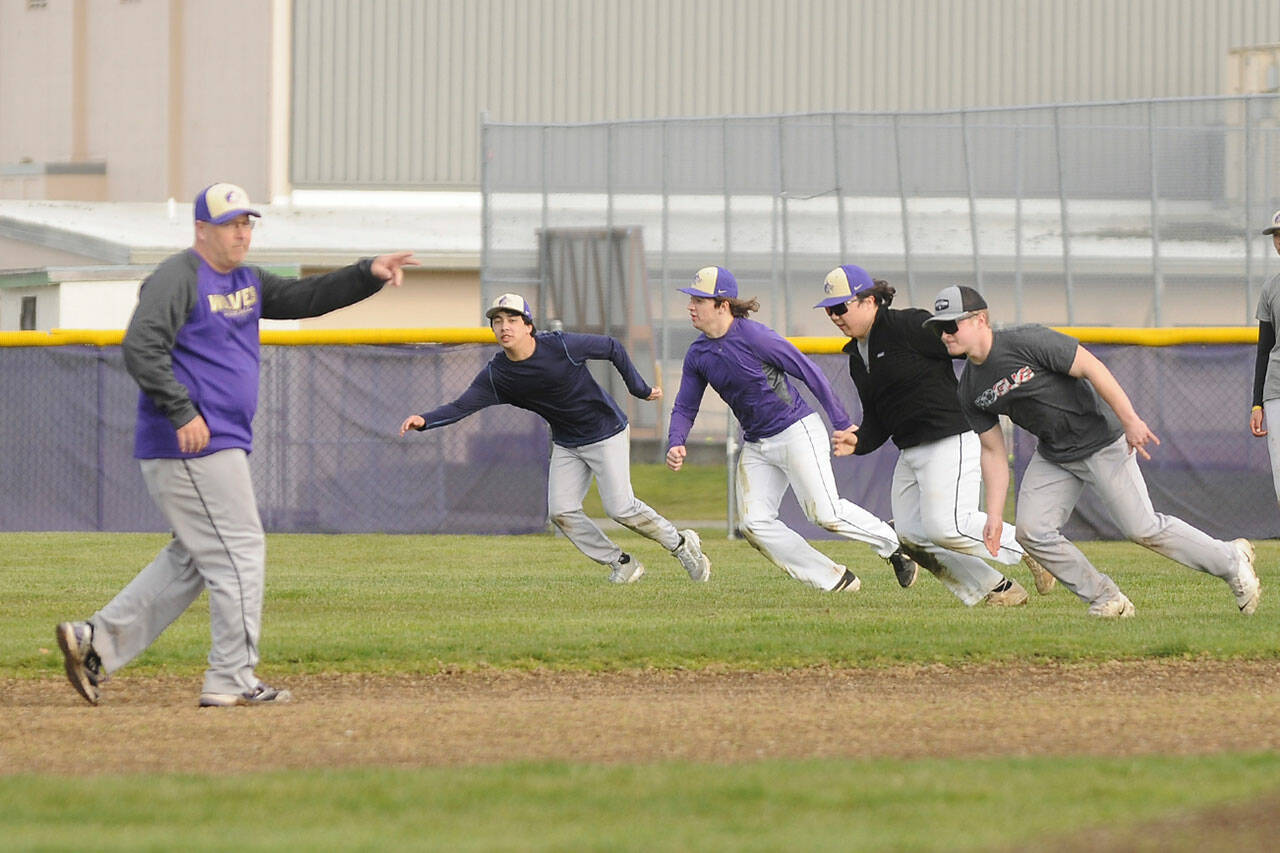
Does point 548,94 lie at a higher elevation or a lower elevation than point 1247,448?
higher

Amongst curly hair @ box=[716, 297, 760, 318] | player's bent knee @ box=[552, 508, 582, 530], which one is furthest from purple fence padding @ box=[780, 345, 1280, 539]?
curly hair @ box=[716, 297, 760, 318]

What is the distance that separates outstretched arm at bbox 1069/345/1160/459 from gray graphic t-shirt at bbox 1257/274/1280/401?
149 centimetres

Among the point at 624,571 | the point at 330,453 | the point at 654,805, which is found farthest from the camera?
the point at 330,453

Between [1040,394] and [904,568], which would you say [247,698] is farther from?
[904,568]

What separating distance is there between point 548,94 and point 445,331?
17.0 metres

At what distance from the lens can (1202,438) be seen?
15031 millimetres

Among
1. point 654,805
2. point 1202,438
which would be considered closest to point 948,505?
point 654,805

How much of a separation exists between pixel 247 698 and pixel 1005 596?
4.58m

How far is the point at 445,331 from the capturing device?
52.6ft

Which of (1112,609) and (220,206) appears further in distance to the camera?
(1112,609)

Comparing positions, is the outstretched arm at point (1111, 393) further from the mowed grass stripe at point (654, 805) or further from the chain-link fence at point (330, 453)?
the chain-link fence at point (330, 453)

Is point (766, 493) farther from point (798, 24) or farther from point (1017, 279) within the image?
point (798, 24)

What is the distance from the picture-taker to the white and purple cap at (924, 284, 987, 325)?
8.47 m

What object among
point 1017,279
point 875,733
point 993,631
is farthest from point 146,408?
point 1017,279
